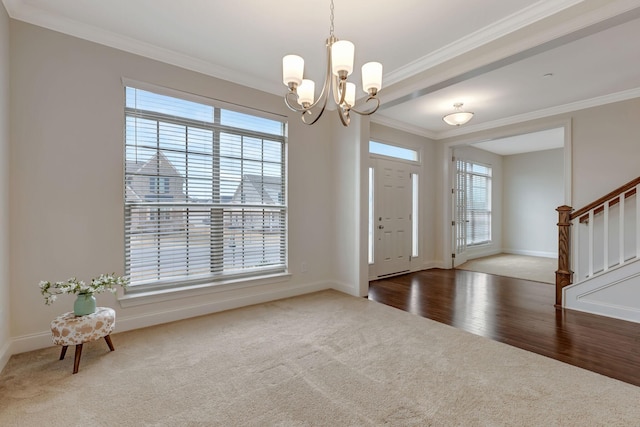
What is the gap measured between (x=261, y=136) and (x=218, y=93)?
68cm

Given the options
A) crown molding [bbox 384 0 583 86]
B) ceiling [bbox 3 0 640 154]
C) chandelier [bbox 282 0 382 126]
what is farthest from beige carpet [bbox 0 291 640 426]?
crown molding [bbox 384 0 583 86]

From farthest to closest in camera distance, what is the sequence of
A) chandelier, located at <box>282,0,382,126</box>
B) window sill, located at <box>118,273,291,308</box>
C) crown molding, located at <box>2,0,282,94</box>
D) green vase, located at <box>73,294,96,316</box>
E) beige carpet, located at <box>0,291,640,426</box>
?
window sill, located at <box>118,273,291,308</box> < crown molding, located at <box>2,0,282,94</box> < green vase, located at <box>73,294,96,316</box> < chandelier, located at <box>282,0,382,126</box> < beige carpet, located at <box>0,291,640,426</box>

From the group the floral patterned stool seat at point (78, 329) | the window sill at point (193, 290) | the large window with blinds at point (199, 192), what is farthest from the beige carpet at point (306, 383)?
the large window with blinds at point (199, 192)

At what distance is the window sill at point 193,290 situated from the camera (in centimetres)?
289

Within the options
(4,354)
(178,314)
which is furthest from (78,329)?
(178,314)

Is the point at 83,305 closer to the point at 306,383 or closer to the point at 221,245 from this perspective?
the point at 221,245

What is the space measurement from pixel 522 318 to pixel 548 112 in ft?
11.0

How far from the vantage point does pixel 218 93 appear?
11.1 feet

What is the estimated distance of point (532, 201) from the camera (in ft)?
25.5

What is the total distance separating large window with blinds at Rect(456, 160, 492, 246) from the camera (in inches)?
255

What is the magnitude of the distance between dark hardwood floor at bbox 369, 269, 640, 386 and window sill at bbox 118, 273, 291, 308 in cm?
146

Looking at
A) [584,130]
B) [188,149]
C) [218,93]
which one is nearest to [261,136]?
[218,93]

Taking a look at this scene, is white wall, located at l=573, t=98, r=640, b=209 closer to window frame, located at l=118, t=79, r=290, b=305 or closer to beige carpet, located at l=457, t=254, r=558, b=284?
beige carpet, located at l=457, t=254, r=558, b=284

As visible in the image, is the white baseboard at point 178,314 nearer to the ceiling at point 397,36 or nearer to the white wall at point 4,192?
the white wall at point 4,192
